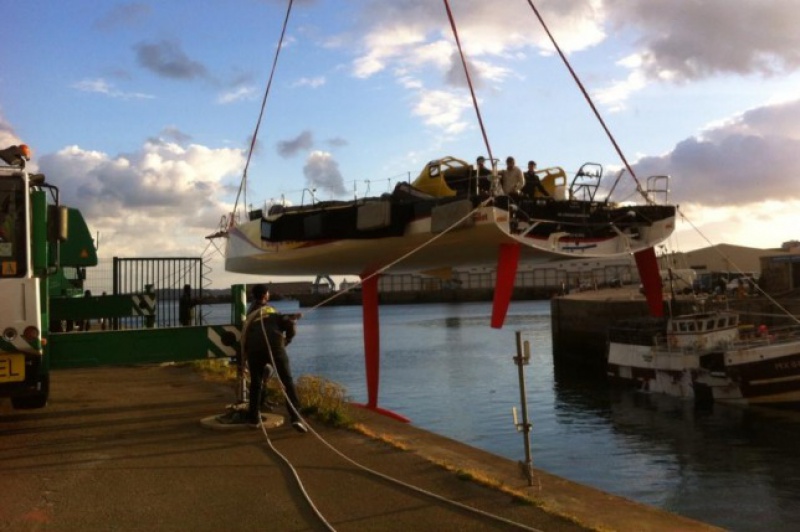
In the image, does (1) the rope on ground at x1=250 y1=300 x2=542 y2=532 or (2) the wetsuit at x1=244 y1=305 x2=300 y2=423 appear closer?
(1) the rope on ground at x1=250 y1=300 x2=542 y2=532

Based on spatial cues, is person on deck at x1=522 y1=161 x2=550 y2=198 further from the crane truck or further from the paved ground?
the crane truck

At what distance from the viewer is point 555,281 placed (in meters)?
153

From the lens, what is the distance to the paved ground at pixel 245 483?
5930 millimetres

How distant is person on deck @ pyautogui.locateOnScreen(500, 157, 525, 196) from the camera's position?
12.1 meters

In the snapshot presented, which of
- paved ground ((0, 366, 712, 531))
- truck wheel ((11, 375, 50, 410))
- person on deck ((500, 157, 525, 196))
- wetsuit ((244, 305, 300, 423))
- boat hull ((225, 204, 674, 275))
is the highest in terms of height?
person on deck ((500, 157, 525, 196))

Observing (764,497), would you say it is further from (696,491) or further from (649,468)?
(649,468)

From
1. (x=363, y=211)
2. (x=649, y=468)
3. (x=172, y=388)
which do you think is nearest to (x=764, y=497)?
(x=649, y=468)

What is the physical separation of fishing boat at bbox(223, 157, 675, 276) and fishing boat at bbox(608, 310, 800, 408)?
1991 cm

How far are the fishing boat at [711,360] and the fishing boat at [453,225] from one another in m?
19.9

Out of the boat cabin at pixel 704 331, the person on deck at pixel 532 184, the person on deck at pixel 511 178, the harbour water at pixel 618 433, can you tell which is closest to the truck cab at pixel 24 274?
the harbour water at pixel 618 433

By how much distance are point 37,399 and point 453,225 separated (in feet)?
21.3

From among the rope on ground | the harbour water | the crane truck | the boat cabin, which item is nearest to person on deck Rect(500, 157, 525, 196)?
the harbour water

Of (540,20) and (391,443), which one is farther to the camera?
(540,20)

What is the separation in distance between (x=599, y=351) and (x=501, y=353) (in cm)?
780
